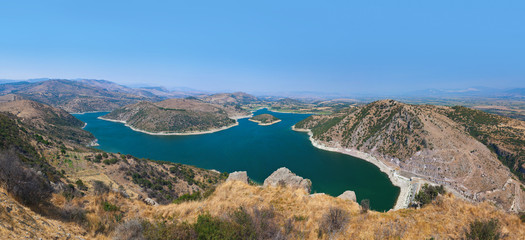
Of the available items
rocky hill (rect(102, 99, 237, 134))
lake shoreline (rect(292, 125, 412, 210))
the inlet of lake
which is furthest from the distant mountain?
lake shoreline (rect(292, 125, 412, 210))

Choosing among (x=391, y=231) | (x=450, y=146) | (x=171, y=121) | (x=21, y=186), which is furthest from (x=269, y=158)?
(x=171, y=121)

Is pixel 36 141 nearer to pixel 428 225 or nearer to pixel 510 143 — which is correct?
pixel 428 225

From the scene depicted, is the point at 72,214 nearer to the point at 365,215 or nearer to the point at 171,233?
the point at 171,233

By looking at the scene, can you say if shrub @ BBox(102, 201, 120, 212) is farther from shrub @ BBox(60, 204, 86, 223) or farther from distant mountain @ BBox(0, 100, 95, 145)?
distant mountain @ BBox(0, 100, 95, 145)

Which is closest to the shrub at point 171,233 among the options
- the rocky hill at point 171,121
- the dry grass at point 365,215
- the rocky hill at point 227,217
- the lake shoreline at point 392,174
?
the rocky hill at point 227,217

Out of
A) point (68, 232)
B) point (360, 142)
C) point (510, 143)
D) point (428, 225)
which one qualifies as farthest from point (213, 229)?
point (510, 143)
